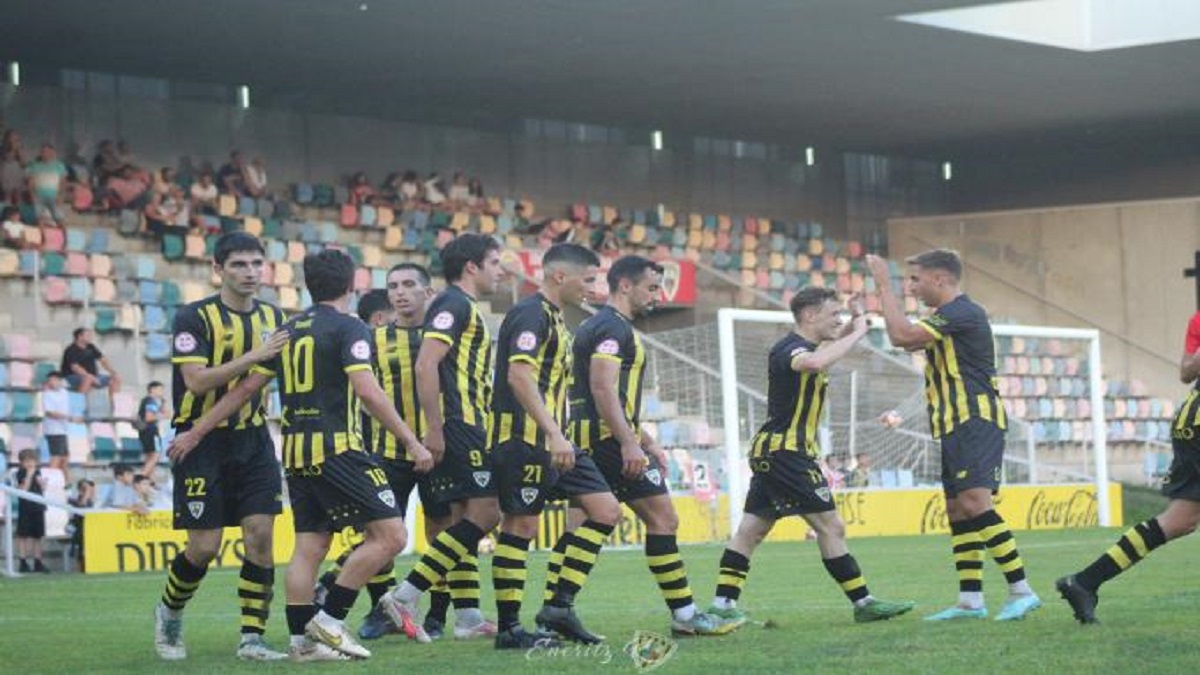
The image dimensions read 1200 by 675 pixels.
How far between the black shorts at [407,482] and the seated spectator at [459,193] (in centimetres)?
2237

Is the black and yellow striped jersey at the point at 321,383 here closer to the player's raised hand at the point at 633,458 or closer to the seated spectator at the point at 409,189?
the player's raised hand at the point at 633,458

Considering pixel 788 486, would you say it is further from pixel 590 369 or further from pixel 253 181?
pixel 253 181

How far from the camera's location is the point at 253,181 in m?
30.5

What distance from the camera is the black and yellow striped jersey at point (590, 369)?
1034cm

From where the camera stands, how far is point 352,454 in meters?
9.47

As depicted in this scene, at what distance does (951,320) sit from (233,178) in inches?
804

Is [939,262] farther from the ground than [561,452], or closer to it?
farther from the ground

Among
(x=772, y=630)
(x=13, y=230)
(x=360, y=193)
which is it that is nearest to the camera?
(x=772, y=630)

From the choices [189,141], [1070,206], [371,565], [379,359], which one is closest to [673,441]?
[189,141]

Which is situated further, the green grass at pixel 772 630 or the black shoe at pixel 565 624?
the black shoe at pixel 565 624

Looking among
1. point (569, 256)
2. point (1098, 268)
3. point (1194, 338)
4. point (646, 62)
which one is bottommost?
point (1194, 338)

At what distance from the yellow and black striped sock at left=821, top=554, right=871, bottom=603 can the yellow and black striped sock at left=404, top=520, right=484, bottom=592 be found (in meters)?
1.91

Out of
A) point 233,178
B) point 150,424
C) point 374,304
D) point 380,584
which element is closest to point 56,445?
point 150,424

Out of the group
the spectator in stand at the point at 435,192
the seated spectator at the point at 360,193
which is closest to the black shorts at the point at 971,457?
the seated spectator at the point at 360,193
